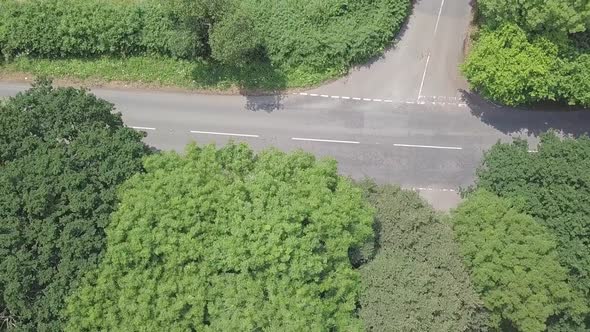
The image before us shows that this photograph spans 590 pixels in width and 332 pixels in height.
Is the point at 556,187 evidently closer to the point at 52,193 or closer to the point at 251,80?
the point at 251,80

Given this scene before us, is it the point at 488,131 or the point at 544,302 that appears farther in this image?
the point at 488,131

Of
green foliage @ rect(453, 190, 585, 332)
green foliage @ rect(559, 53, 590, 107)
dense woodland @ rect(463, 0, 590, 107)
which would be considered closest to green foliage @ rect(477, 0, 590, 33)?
dense woodland @ rect(463, 0, 590, 107)

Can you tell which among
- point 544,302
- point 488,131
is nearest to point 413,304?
point 544,302

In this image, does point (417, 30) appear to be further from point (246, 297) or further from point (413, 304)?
point (246, 297)

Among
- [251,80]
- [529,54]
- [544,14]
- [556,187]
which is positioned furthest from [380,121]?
[556,187]

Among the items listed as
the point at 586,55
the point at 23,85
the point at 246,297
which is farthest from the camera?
the point at 23,85

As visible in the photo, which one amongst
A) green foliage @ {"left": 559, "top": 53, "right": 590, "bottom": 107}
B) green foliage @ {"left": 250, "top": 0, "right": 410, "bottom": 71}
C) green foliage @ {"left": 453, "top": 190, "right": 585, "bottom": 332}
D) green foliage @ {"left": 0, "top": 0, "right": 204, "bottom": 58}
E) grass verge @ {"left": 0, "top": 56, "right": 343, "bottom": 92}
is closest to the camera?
green foliage @ {"left": 453, "top": 190, "right": 585, "bottom": 332}

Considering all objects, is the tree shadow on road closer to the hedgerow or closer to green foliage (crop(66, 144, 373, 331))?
the hedgerow
